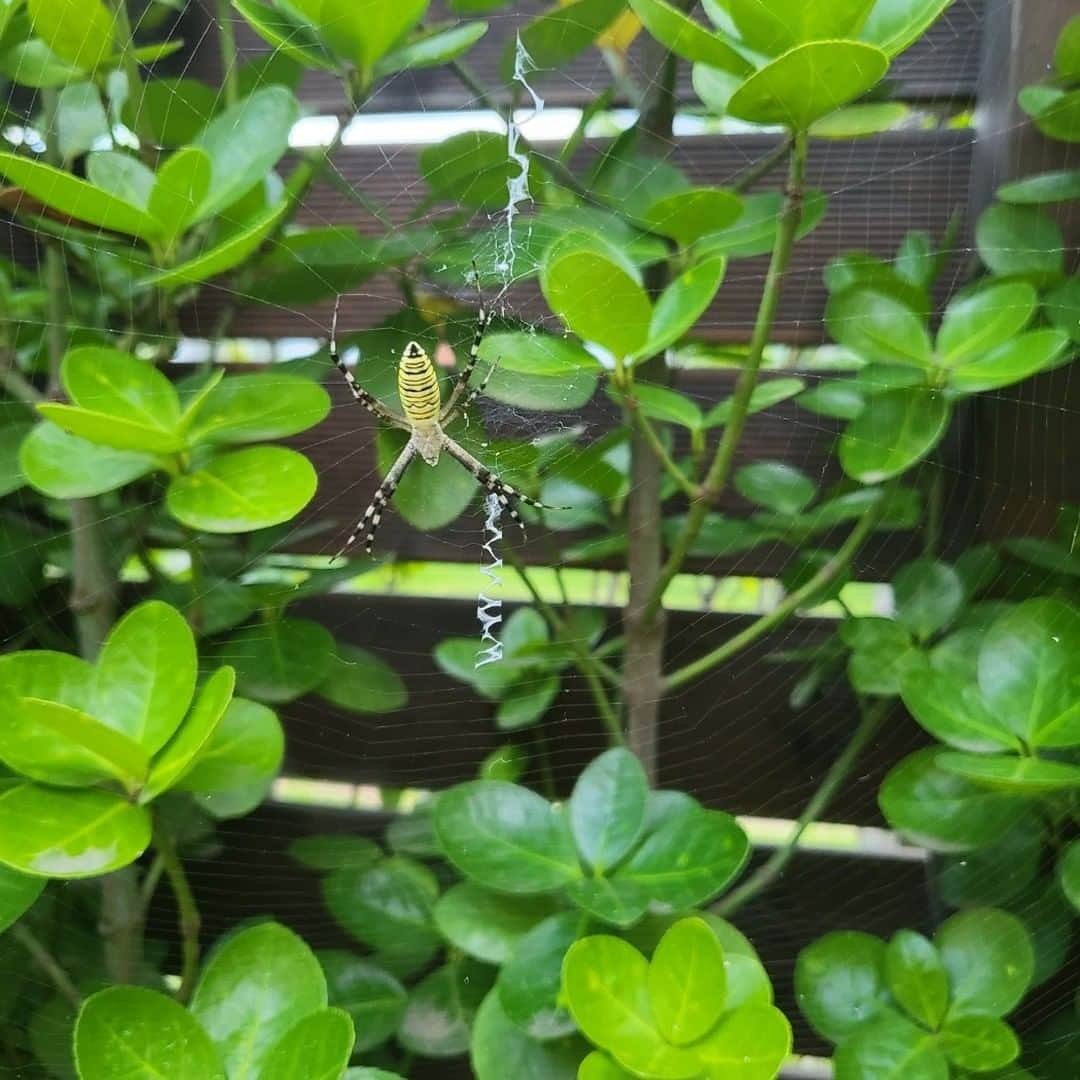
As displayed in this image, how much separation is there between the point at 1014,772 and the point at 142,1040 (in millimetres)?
707

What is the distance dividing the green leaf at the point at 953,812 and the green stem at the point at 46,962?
84cm

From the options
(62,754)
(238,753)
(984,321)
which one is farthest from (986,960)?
(62,754)

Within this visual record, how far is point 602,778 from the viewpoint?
86 cm

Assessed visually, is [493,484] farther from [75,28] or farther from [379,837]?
[75,28]

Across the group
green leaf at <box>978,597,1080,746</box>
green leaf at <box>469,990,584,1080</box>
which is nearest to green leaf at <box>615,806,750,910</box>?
green leaf at <box>469,990,584,1080</box>

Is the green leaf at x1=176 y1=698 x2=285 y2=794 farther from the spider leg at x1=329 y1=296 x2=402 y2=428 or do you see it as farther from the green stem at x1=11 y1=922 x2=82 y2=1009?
the spider leg at x1=329 y1=296 x2=402 y2=428

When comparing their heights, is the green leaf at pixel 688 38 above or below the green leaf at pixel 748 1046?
above

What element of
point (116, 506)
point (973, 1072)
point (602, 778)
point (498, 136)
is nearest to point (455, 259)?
point (498, 136)

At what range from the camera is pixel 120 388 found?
0.74m

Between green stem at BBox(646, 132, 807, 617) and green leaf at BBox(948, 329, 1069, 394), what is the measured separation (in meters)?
0.19

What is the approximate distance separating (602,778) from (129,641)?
0.44 m

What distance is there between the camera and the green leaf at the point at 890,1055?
77cm

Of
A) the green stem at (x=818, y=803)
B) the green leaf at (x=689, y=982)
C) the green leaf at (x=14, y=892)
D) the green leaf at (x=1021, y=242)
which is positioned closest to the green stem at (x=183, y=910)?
the green leaf at (x=14, y=892)

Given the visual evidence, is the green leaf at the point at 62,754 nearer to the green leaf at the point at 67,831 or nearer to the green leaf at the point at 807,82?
the green leaf at the point at 67,831
